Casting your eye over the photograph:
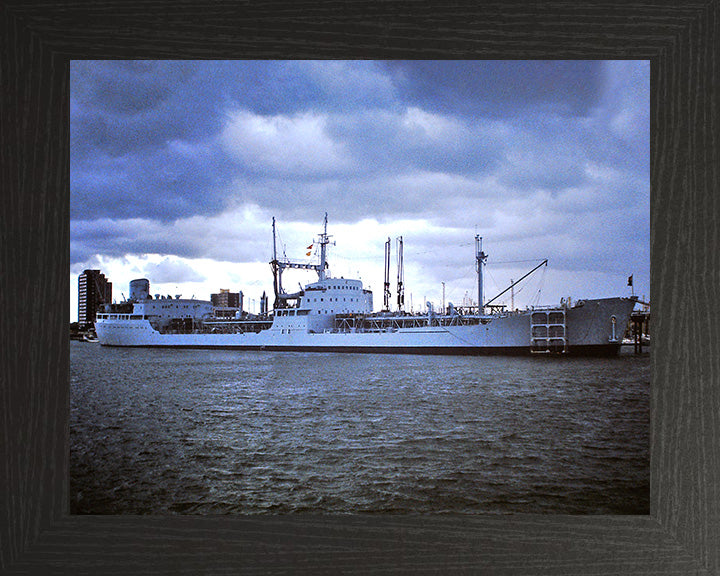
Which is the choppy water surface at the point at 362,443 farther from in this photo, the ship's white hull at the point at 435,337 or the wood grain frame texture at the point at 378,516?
the ship's white hull at the point at 435,337

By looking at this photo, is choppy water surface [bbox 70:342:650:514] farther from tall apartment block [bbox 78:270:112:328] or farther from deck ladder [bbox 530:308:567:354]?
deck ladder [bbox 530:308:567:354]

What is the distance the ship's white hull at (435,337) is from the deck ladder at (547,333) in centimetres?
15

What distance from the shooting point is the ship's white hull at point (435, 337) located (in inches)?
487

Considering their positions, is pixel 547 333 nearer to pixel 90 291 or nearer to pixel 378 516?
pixel 90 291

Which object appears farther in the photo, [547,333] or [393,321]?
[393,321]

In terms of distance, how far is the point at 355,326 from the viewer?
48.2 ft

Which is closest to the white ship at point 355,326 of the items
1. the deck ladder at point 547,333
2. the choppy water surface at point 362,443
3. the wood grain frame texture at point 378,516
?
the deck ladder at point 547,333

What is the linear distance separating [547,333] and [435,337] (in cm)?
300

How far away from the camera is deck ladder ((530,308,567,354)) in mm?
12352

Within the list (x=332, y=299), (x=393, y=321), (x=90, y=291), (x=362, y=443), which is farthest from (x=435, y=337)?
(x=90, y=291)

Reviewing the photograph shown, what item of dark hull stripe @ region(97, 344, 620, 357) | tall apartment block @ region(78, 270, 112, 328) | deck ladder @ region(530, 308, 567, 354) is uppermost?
tall apartment block @ region(78, 270, 112, 328)

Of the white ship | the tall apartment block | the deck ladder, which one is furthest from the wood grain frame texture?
the deck ladder

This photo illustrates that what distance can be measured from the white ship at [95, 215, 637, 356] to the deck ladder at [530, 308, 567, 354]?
0.03m

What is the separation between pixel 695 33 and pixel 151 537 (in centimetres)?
205
